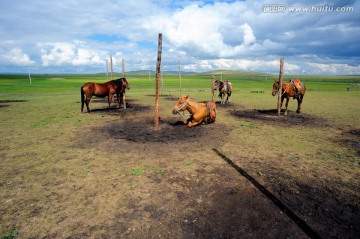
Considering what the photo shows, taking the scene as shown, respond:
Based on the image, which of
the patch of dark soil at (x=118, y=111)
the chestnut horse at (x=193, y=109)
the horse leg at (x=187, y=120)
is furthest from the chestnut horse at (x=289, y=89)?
the patch of dark soil at (x=118, y=111)

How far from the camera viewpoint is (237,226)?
424cm

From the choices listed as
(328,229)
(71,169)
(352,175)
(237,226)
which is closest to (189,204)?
(237,226)

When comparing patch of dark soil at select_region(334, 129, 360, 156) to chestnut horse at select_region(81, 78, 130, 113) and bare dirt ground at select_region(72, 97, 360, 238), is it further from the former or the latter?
chestnut horse at select_region(81, 78, 130, 113)

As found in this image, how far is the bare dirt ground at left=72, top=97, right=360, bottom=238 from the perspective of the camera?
4.14m

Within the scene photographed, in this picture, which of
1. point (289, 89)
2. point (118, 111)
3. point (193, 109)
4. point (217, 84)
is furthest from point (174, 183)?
point (217, 84)

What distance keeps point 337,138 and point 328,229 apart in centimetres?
758

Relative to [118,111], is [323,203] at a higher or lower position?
lower

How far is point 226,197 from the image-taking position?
5.21 metres

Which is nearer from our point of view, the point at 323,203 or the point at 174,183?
the point at 323,203

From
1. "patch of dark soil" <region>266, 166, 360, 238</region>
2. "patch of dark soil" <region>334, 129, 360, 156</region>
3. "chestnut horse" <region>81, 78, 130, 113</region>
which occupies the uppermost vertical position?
"chestnut horse" <region>81, 78, 130, 113</region>

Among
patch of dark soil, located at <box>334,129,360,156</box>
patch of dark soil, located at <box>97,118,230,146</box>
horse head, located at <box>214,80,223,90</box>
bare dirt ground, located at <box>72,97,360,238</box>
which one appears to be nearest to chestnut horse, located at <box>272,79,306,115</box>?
patch of dark soil, located at <box>334,129,360,156</box>

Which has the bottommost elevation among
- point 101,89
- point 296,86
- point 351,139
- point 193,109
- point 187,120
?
point 351,139

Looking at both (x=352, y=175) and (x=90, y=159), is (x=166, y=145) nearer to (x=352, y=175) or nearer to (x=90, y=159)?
(x=90, y=159)

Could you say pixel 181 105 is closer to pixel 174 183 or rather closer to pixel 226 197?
pixel 174 183
